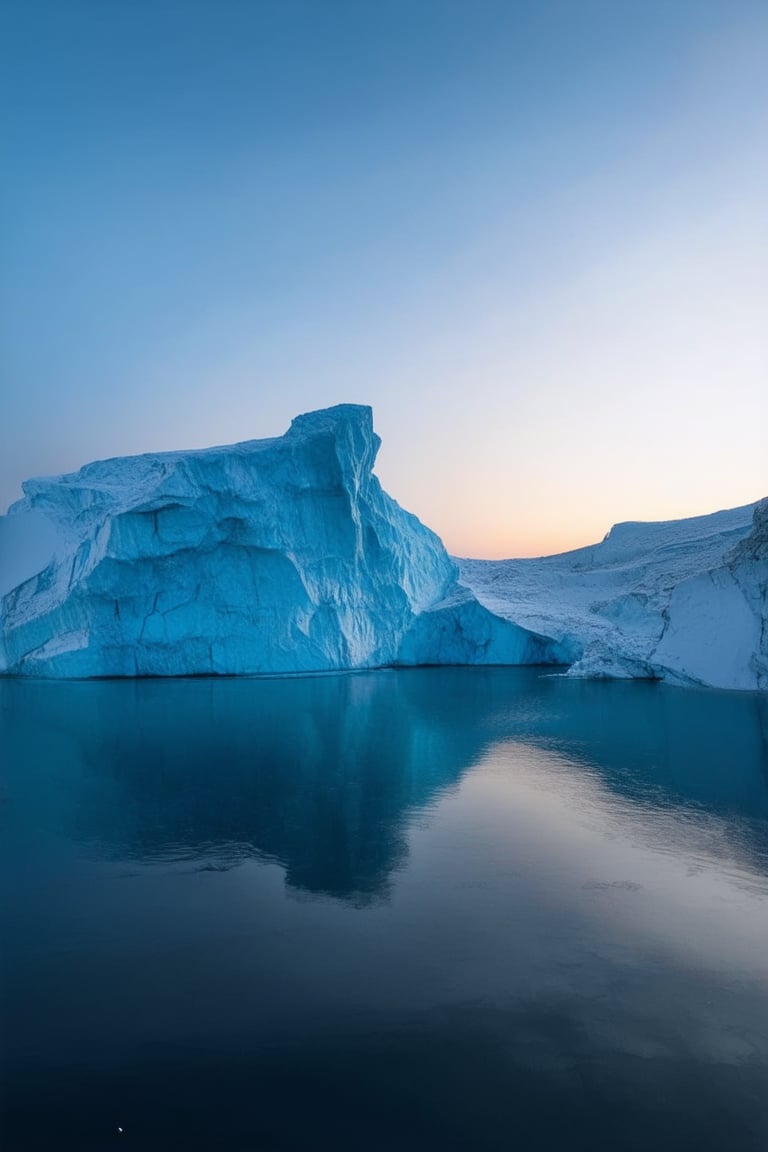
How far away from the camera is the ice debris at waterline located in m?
16.5

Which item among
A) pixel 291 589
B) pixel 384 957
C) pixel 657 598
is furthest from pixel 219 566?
A: pixel 384 957

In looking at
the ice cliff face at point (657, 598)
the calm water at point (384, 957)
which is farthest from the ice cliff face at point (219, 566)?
the calm water at point (384, 957)

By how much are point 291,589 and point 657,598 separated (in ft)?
32.5

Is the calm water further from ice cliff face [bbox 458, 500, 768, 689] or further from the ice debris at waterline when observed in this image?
the ice debris at waterline

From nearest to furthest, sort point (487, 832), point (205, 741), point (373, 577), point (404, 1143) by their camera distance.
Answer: point (404, 1143), point (487, 832), point (205, 741), point (373, 577)

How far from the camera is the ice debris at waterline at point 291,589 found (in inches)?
650

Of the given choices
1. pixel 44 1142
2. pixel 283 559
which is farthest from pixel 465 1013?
pixel 283 559

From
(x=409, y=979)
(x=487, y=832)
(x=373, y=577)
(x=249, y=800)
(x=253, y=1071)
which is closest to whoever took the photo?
(x=253, y=1071)

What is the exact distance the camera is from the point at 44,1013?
2.83 metres

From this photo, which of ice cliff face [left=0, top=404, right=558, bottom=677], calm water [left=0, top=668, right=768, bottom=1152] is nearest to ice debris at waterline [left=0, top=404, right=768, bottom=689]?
ice cliff face [left=0, top=404, right=558, bottom=677]

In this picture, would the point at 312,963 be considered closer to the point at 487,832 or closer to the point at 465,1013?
the point at 465,1013

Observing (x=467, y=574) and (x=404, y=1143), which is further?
(x=467, y=574)

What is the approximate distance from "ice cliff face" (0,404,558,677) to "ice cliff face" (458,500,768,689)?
279 cm

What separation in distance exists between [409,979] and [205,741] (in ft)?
21.0
